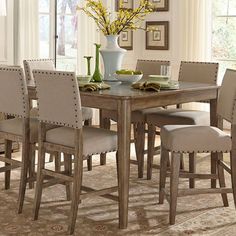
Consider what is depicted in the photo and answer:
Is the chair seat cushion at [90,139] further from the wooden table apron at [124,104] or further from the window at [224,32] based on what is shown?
the window at [224,32]

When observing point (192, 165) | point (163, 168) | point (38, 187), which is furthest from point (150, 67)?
point (38, 187)

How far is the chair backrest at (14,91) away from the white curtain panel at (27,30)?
2.30m

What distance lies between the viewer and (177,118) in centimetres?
475

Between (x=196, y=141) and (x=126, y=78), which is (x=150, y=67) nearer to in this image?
(x=126, y=78)

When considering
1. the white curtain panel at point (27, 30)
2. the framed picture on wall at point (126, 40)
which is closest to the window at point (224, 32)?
the framed picture on wall at point (126, 40)

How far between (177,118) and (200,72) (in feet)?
2.26

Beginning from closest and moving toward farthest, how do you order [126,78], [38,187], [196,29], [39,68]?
[38,187] < [126,78] < [39,68] < [196,29]

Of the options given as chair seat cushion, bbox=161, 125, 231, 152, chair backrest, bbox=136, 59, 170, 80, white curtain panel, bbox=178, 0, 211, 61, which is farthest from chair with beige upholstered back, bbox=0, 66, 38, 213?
white curtain panel, bbox=178, 0, 211, 61

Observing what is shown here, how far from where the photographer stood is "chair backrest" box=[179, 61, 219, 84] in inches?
201

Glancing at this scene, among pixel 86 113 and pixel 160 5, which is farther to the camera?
pixel 160 5

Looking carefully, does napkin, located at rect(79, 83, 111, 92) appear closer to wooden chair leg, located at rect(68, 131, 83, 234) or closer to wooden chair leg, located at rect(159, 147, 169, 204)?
wooden chair leg, located at rect(68, 131, 83, 234)

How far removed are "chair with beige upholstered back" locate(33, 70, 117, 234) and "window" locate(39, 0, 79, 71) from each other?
3.15m

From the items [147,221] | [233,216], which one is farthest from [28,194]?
[233,216]

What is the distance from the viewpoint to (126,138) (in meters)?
3.57
